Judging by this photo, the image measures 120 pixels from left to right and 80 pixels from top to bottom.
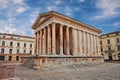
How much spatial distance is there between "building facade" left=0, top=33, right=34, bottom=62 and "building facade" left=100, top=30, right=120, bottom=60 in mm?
35216

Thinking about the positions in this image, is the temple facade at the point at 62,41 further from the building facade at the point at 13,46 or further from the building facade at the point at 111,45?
the building facade at the point at 13,46

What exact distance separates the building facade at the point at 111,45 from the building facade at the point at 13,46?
35.2 m

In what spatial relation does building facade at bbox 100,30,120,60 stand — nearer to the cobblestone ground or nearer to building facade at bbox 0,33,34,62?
building facade at bbox 0,33,34,62

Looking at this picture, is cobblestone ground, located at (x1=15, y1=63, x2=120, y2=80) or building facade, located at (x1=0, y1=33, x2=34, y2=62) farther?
building facade, located at (x1=0, y1=33, x2=34, y2=62)

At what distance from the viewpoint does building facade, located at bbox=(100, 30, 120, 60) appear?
4525cm

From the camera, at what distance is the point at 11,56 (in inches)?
1767

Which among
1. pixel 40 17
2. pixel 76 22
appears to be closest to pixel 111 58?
pixel 76 22

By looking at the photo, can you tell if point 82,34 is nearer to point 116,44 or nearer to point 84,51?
point 84,51

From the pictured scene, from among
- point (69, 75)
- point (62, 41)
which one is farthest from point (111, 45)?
point (69, 75)

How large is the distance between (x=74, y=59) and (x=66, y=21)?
348 inches

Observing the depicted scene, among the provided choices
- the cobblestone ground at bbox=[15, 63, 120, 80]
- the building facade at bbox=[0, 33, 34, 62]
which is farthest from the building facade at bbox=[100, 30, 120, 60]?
the cobblestone ground at bbox=[15, 63, 120, 80]

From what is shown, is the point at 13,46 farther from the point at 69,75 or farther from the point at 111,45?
the point at 111,45

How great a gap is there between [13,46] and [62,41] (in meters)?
30.4

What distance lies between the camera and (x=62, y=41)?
23234 mm
